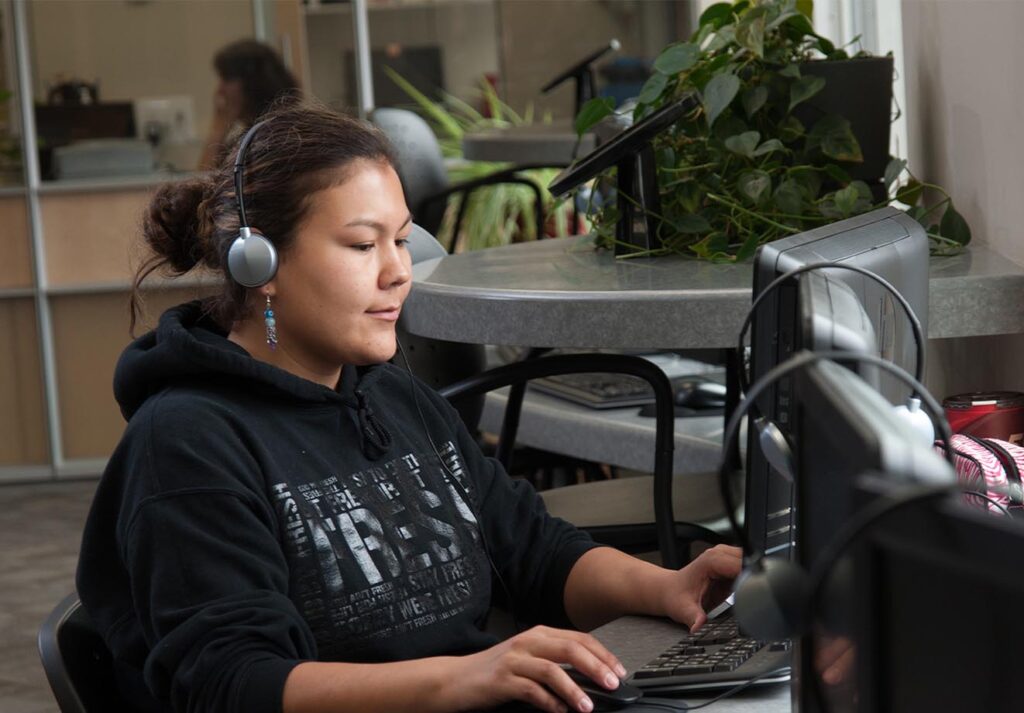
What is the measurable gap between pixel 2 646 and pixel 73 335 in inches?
77.0

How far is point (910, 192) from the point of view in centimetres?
187

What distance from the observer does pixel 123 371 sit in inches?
47.7

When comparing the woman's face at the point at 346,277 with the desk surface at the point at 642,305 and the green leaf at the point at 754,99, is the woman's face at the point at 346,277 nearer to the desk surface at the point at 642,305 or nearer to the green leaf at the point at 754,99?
the desk surface at the point at 642,305

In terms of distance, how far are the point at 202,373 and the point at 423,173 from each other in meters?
2.56

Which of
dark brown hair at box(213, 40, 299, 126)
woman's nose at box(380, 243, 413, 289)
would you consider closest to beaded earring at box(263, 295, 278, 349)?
woman's nose at box(380, 243, 413, 289)

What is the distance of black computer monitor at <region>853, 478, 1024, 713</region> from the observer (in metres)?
0.44

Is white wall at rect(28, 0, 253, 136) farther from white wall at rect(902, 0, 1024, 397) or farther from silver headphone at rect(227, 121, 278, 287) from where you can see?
silver headphone at rect(227, 121, 278, 287)

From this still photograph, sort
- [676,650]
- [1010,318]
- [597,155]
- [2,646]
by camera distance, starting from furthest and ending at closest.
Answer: [2,646] < [597,155] < [1010,318] < [676,650]

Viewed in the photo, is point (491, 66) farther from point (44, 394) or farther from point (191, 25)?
point (44, 394)

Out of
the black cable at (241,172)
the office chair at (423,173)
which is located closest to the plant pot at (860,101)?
the black cable at (241,172)

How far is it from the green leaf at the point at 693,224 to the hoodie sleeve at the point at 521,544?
0.54 m

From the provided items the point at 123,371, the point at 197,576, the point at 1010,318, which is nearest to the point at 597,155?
the point at 1010,318

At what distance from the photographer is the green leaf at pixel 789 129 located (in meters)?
1.84

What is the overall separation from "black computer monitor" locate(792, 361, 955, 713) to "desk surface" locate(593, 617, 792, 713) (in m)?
0.29
